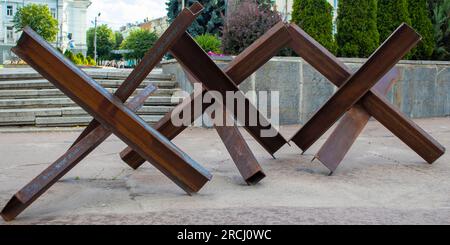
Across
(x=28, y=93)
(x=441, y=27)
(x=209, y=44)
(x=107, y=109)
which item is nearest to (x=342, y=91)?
(x=107, y=109)

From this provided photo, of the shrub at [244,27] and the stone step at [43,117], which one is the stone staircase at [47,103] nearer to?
the stone step at [43,117]

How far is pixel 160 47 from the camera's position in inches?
123

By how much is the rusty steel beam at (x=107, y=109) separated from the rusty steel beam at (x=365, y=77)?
146 centimetres

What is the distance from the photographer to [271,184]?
375cm

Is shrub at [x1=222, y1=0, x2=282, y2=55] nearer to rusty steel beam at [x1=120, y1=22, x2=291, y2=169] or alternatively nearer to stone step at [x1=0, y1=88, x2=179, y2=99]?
stone step at [x1=0, y1=88, x2=179, y2=99]

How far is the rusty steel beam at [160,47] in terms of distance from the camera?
311cm

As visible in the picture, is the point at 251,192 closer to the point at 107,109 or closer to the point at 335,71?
the point at 107,109

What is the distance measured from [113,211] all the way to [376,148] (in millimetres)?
3509

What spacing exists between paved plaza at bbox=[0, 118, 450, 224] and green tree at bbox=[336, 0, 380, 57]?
402 centimetres

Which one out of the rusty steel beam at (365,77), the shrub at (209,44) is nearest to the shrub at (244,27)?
the shrub at (209,44)

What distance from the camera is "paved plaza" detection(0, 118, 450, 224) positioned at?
2.84 metres

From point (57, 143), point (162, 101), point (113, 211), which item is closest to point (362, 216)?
point (113, 211)

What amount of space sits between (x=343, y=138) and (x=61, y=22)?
8644cm
